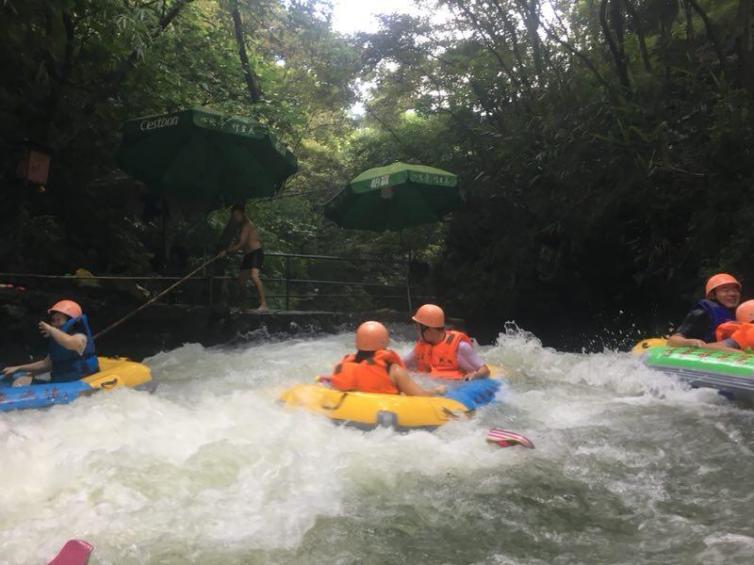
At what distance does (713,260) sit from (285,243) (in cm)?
1001

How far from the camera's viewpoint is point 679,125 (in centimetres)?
824

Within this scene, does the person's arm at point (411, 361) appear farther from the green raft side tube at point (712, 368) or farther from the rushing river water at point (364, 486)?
the green raft side tube at point (712, 368)

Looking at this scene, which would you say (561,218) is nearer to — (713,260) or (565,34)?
(713,260)

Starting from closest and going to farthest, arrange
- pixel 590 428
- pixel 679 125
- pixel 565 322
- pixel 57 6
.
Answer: pixel 590 428, pixel 57 6, pixel 679 125, pixel 565 322

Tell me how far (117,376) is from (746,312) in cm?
560

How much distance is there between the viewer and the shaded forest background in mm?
7867

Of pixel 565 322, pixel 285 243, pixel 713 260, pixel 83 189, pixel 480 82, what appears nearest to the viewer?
pixel 713 260

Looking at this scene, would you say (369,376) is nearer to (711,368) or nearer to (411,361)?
(411,361)

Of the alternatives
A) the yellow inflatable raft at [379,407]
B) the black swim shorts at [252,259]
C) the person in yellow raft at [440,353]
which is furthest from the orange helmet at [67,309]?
the black swim shorts at [252,259]

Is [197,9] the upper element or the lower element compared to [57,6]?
upper

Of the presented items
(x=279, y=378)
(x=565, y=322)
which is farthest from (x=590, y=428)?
(x=565, y=322)

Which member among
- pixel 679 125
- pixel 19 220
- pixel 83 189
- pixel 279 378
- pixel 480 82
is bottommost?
pixel 279 378

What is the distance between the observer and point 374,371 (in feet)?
16.2

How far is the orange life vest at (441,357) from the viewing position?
577 centimetres
